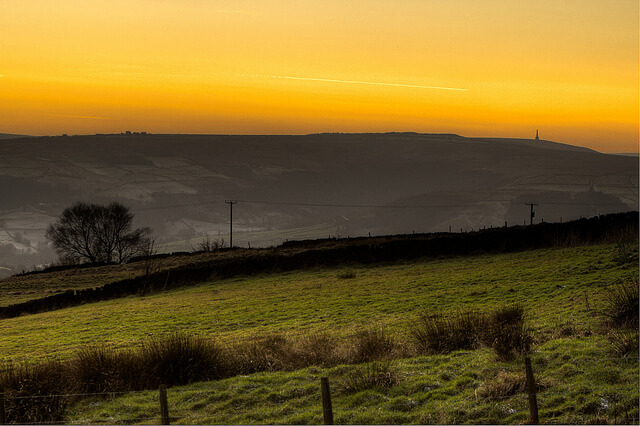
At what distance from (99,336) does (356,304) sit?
39.3ft

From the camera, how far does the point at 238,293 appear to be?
47.5m

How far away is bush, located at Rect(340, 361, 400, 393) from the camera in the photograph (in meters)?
16.1

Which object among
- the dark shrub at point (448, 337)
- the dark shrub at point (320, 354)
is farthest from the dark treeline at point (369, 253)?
the dark shrub at point (320, 354)

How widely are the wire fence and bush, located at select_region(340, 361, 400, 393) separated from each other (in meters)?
0.03

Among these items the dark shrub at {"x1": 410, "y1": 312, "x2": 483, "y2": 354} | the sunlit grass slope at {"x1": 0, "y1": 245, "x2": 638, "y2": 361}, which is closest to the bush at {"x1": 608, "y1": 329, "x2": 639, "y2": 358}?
the sunlit grass slope at {"x1": 0, "y1": 245, "x2": 638, "y2": 361}

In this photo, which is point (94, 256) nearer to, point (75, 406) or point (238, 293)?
point (238, 293)

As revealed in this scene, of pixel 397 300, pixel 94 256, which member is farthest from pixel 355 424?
pixel 94 256

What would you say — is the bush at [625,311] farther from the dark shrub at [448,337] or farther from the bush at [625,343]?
the dark shrub at [448,337]

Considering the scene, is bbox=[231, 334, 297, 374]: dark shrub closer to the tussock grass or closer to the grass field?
the grass field

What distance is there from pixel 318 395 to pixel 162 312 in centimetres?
2653

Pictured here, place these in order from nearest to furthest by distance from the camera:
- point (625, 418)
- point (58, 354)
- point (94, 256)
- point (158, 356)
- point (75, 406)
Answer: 1. point (625, 418)
2. point (75, 406)
3. point (158, 356)
4. point (58, 354)
5. point (94, 256)

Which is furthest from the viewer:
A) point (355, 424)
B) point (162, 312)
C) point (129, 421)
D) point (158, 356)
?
point (162, 312)

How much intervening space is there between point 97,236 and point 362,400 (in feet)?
385

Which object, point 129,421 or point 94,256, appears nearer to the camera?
point 129,421
